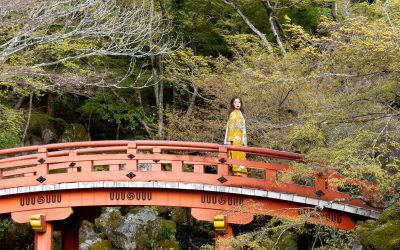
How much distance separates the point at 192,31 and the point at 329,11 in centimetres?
465

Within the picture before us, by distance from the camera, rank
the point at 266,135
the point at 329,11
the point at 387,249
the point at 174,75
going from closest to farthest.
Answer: the point at 387,249, the point at 266,135, the point at 174,75, the point at 329,11

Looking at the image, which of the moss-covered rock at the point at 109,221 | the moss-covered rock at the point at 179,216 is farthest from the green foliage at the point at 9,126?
the moss-covered rock at the point at 179,216

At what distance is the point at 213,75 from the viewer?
18953mm

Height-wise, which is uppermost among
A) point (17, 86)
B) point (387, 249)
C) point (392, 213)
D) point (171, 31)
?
point (171, 31)

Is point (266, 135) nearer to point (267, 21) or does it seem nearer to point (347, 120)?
point (347, 120)

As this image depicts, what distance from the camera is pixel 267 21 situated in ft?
79.3

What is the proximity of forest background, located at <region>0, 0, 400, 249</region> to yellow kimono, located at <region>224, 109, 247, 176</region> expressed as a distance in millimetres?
855

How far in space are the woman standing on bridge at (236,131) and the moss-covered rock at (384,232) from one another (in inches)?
127

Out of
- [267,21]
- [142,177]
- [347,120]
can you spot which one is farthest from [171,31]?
[347,120]

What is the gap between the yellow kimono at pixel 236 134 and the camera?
43.5 feet

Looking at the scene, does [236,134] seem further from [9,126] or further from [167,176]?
[9,126]

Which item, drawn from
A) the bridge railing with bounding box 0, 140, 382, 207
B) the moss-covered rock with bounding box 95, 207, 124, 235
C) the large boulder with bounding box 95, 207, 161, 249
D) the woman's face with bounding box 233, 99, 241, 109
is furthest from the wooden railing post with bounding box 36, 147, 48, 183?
the moss-covered rock with bounding box 95, 207, 124, 235

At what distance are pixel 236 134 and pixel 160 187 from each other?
6.08 ft

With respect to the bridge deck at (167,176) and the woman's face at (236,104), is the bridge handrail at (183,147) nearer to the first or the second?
the bridge deck at (167,176)
